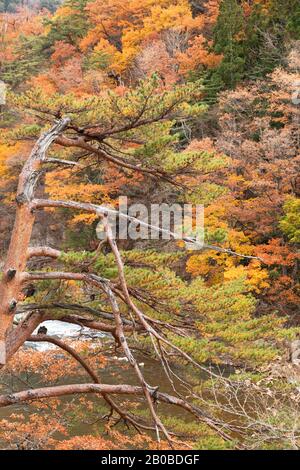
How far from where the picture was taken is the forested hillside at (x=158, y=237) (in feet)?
18.9

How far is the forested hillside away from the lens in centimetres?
575

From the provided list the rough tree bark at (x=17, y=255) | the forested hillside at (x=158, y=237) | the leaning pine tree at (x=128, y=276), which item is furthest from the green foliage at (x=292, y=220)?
the rough tree bark at (x=17, y=255)

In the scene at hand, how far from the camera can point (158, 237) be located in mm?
10438

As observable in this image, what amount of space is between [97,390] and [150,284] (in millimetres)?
1319

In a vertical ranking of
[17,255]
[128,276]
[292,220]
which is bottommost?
[128,276]

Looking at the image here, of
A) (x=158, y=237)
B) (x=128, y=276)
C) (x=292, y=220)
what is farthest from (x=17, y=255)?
(x=292, y=220)

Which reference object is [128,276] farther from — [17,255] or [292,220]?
[292,220]

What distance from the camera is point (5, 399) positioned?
5.78 meters

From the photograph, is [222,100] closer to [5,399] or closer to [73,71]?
[73,71]

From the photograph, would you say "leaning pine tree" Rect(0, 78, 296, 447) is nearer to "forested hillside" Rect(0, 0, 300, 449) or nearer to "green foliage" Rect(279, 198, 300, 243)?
"forested hillside" Rect(0, 0, 300, 449)

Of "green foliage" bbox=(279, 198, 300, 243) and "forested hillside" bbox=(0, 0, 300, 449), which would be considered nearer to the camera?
"forested hillside" bbox=(0, 0, 300, 449)

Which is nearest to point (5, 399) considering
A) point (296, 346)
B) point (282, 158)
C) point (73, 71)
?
point (296, 346)

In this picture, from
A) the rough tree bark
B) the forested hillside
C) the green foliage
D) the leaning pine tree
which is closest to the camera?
the leaning pine tree

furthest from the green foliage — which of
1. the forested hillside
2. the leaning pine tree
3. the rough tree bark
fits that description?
the rough tree bark
